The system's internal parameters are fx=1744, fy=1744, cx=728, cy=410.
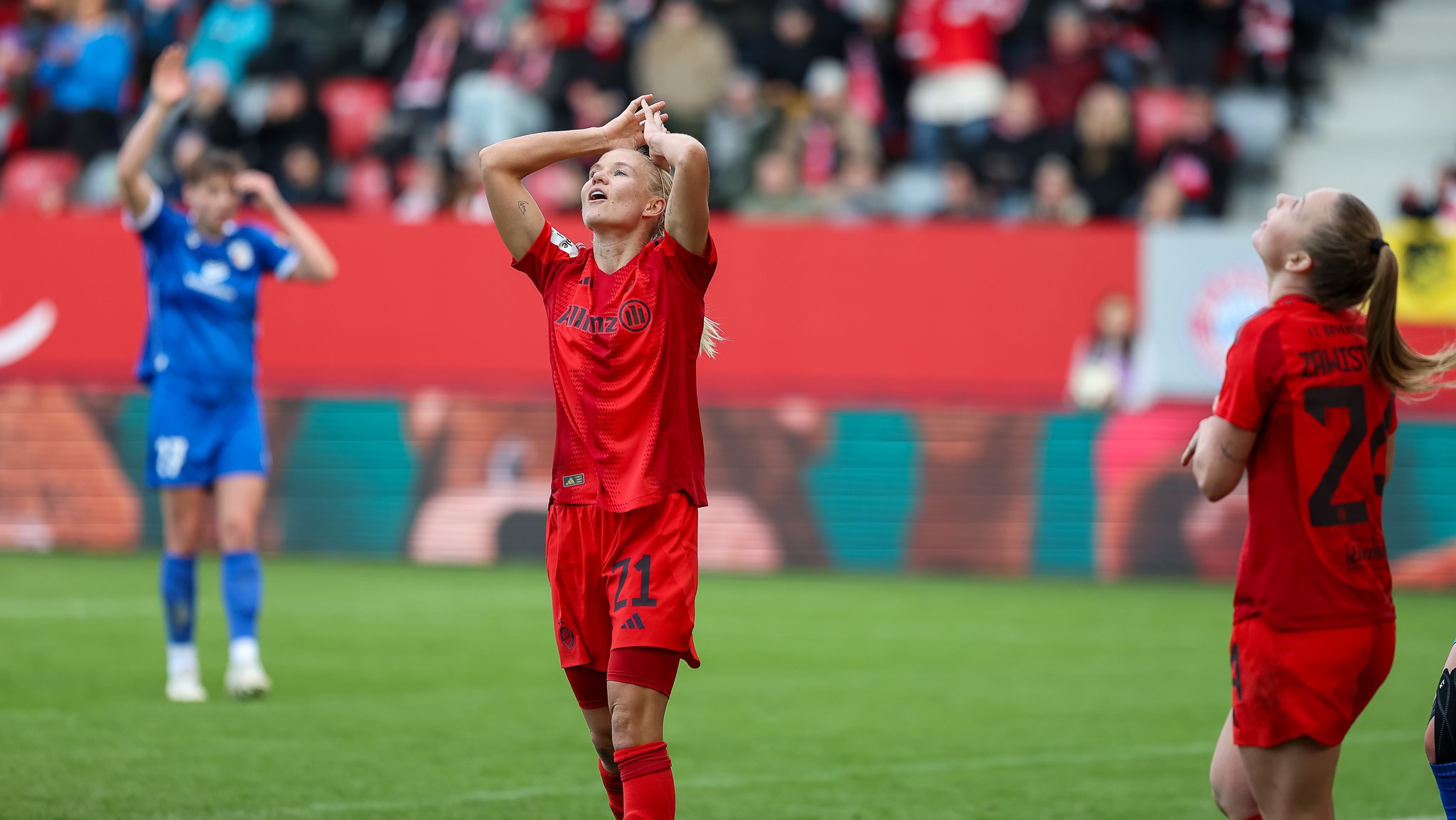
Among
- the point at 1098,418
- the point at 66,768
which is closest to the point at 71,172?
the point at 1098,418

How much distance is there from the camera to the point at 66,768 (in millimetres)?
6340

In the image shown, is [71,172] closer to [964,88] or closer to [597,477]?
[964,88]

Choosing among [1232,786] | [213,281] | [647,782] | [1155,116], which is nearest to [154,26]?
[1155,116]

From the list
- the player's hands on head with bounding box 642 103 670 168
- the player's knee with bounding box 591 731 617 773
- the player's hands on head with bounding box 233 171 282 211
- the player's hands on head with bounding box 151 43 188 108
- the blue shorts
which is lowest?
the player's knee with bounding box 591 731 617 773

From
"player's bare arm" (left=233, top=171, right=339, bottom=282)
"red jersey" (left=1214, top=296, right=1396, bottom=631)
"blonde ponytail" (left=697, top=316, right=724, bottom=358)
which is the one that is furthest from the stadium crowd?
"red jersey" (left=1214, top=296, right=1396, bottom=631)

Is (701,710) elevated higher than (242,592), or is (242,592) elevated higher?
(242,592)

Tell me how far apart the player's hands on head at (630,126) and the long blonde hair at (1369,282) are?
1.78m

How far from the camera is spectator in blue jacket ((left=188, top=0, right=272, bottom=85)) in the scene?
59.1ft

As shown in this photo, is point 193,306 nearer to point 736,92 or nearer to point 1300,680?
point 1300,680

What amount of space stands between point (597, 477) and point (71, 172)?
1391cm

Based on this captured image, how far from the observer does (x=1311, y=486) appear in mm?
3986

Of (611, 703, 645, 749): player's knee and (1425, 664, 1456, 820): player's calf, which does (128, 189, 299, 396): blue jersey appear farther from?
(1425, 664, 1456, 820): player's calf

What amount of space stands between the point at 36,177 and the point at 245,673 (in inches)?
424

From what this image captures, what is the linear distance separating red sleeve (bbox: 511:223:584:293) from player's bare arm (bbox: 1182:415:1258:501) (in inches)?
74.3
